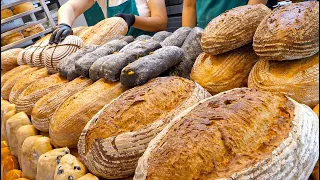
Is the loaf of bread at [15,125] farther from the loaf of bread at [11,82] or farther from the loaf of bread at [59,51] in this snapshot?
the loaf of bread at [11,82]

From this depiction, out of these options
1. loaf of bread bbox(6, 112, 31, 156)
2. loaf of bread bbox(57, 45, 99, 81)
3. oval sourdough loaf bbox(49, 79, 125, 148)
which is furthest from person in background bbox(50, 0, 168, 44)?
oval sourdough loaf bbox(49, 79, 125, 148)

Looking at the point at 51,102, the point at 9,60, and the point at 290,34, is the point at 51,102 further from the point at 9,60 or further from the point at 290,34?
the point at 9,60

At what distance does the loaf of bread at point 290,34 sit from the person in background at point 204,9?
1.04 m

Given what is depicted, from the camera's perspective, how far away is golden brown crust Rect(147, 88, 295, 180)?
99 centimetres

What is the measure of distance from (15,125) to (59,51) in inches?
23.6

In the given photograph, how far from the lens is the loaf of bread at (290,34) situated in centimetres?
118

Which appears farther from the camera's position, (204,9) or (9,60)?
(9,60)

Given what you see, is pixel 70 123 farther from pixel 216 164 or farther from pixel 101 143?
pixel 216 164

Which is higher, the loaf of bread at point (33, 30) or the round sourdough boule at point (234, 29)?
the round sourdough boule at point (234, 29)

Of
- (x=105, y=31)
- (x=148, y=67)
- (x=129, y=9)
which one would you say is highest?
(x=148, y=67)

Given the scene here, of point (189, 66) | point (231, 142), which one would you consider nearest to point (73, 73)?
point (189, 66)

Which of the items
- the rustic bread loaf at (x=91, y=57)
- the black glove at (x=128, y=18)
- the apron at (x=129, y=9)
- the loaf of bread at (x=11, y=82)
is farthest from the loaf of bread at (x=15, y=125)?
the apron at (x=129, y=9)

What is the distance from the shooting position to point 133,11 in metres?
3.62

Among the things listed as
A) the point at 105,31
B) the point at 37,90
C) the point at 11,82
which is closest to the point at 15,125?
the point at 37,90
